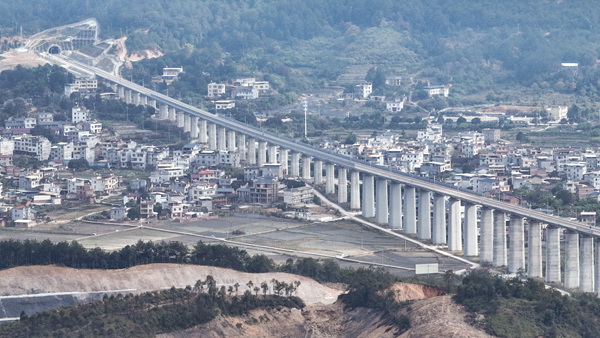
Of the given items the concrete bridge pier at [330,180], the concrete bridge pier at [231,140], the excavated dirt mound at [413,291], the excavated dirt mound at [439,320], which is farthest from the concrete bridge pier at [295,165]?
the excavated dirt mound at [439,320]

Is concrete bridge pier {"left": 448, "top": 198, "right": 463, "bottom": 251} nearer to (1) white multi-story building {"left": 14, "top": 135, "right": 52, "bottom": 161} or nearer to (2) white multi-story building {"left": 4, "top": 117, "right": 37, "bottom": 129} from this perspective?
(1) white multi-story building {"left": 14, "top": 135, "right": 52, "bottom": 161}

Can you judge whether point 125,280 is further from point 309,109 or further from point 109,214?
point 309,109

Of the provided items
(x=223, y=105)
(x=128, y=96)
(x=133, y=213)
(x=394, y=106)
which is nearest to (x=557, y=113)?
(x=394, y=106)

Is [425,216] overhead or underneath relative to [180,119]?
underneath

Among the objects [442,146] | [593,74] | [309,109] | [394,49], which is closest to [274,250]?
[442,146]

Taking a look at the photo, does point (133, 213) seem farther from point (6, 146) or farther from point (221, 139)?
point (221, 139)

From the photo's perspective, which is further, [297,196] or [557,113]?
[557,113]

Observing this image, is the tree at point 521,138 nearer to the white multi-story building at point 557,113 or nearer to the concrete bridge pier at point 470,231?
the white multi-story building at point 557,113
